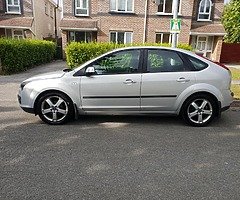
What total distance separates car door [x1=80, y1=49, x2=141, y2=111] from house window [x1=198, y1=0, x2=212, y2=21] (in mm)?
18484

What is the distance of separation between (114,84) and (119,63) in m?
0.47

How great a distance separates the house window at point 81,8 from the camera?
20016mm

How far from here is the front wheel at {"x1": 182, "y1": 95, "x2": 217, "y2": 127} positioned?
5.05m

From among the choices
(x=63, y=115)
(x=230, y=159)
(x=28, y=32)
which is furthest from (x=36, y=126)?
(x=28, y=32)

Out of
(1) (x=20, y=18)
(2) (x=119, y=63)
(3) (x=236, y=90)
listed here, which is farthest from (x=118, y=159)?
(1) (x=20, y=18)

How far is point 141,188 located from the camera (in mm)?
2977

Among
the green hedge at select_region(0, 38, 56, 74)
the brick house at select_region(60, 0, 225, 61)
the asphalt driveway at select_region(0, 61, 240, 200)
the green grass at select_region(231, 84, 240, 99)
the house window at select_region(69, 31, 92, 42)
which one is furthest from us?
the house window at select_region(69, 31, 92, 42)

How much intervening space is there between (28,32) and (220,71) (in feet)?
67.6

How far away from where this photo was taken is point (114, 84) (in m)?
4.93

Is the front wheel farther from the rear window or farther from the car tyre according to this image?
the car tyre

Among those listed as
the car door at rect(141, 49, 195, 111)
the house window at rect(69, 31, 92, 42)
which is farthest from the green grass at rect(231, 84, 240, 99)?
the house window at rect(69, 31, 92, 42)

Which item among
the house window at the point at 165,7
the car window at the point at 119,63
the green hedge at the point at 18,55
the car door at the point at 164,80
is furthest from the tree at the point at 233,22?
the car window at the point at 119,63

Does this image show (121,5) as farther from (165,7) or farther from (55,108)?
(55,108)

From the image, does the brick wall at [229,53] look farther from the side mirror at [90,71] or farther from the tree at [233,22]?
the side mirror at [90,71]
